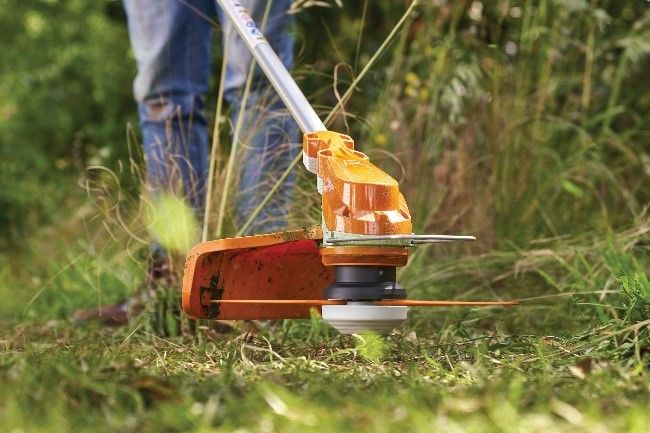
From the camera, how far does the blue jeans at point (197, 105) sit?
2572mm

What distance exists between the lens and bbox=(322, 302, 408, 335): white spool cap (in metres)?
1.96

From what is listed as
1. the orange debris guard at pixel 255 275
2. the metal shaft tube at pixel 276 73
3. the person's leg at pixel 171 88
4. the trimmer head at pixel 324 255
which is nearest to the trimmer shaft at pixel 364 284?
the trimmer head at pixel 324 255

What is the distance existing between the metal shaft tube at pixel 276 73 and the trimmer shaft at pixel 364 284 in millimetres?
294

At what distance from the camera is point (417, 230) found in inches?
120

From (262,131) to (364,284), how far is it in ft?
2.39

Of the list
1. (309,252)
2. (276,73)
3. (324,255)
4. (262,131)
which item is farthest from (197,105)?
(324,255)

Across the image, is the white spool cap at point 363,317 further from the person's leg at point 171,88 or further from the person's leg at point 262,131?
the person's leg at point 171,88

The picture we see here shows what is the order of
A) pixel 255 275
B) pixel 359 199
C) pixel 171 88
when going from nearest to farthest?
pixel 359 199 < pixel 255 275 < pixel 171 88

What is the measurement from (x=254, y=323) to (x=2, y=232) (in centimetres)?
298

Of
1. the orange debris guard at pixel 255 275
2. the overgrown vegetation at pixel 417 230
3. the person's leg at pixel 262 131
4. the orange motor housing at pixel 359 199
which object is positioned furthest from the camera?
the person's leg at pixel 262 131

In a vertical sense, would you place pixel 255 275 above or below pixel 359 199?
below

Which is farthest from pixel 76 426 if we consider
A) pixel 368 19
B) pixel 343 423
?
pixel 368 19

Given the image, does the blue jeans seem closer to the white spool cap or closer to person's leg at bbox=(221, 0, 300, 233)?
person's leg at bbox=(221, 0, 300, 233)

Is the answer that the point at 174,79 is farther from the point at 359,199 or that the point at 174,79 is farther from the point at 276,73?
the point at 359,199
